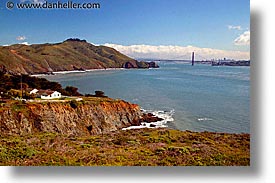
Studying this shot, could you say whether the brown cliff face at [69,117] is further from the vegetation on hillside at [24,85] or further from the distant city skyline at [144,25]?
the distant city skyline at [144,25]

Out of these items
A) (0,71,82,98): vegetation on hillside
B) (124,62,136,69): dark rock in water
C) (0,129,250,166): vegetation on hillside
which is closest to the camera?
(0,129,250,166): vegetation on hillside

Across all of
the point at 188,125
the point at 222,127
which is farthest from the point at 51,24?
the point at 222,127

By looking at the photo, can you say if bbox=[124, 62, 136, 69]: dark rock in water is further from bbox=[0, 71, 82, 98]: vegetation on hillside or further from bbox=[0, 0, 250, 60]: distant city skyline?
bbox=[0, 71, 82, 98]: vegetation on hillside

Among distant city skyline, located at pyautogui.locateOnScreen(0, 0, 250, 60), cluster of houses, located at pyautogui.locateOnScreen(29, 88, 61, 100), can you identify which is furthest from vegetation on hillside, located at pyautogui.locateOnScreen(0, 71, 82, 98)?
distant city skyline, located at pyautogui.locateOnScreen(0, 0, 250, 60)

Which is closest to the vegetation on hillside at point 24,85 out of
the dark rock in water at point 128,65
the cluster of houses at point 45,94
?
the cluster of houses at point 45,94

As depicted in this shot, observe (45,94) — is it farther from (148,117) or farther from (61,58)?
(148,117)

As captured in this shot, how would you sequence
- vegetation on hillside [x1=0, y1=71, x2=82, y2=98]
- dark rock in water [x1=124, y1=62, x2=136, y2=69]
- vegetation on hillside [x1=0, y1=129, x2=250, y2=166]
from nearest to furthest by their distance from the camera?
vegetation on hillside [x1=0, y1=129, x2=250, y2=166], vegetation on hillside [x1=0, y1=71, x2=82, y2=98], dark rock in water [x1=124, y1=62, x2=136, y2=69]
